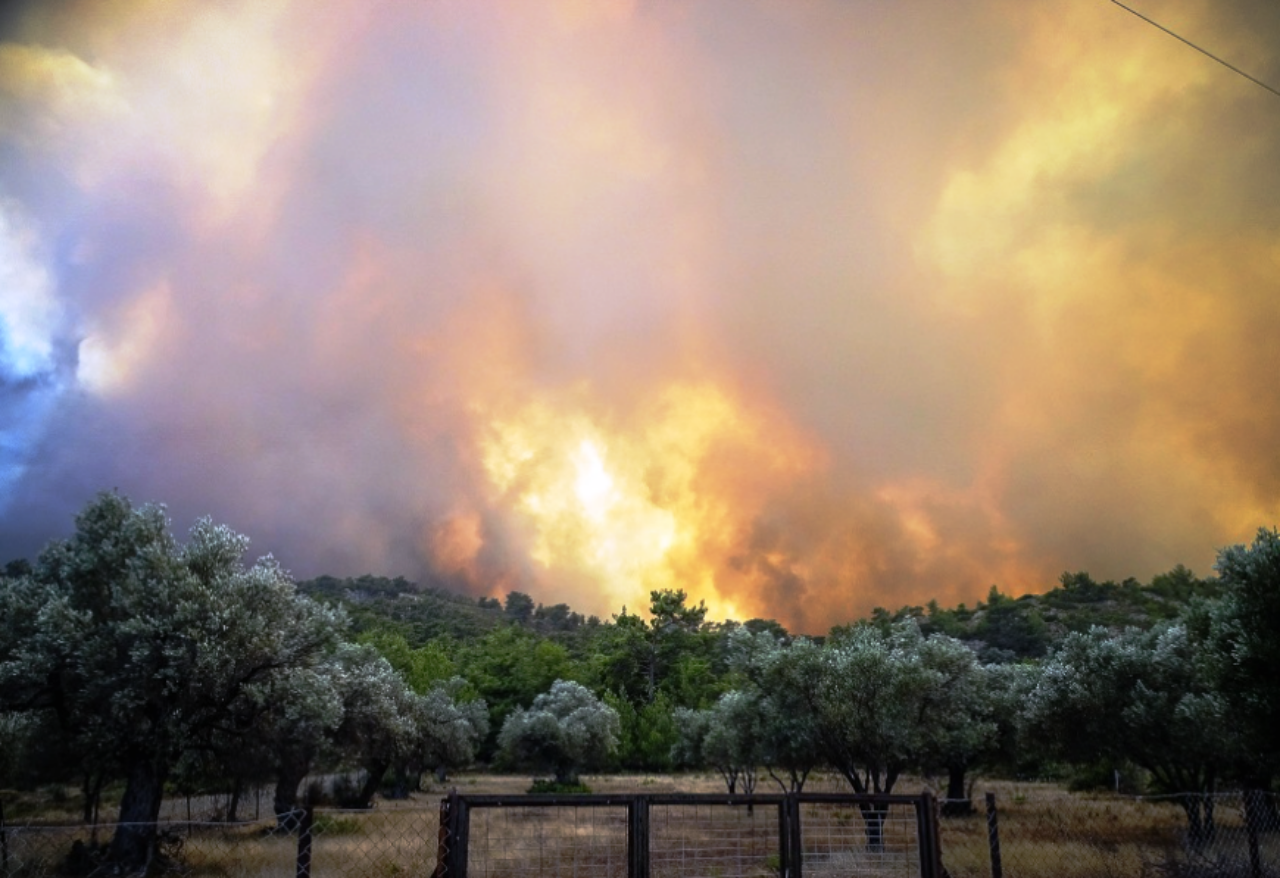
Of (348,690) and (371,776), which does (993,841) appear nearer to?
(348,690)

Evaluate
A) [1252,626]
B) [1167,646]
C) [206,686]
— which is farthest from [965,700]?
[206,686]

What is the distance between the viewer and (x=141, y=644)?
19.8 metres

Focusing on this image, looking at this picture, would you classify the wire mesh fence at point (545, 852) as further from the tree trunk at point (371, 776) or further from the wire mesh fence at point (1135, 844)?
the wire mesh fence at point (1135, 844)

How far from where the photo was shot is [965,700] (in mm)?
27188

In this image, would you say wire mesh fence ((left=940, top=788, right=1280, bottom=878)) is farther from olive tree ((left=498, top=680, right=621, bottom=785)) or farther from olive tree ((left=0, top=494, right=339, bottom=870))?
olive tree ((left=498, top=680, right=621, bottom=785))

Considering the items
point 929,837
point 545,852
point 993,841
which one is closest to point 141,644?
point 545,852

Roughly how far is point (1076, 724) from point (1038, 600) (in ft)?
421

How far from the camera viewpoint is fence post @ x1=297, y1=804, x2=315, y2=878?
27.8 ft

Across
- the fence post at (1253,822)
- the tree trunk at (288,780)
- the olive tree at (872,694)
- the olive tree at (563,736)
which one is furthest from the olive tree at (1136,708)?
the olive tree at (563,736)

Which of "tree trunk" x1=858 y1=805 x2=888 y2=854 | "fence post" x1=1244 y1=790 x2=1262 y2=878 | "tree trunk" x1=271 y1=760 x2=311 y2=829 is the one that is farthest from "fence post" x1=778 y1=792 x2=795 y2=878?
"tree trunk" x1=271 y1=760 x2=311 y2=829

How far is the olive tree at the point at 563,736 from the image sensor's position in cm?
5575

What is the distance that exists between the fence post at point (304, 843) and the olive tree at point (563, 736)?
4935 cm

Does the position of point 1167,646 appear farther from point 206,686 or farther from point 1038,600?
point 1038,600

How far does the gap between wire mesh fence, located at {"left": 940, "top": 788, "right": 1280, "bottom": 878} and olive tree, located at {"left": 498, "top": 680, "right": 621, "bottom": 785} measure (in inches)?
1249
